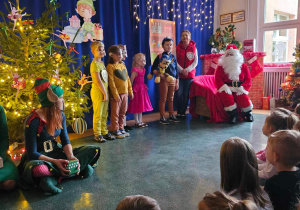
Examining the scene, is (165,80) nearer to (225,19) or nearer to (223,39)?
(223,39)

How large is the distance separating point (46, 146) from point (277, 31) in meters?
5.92

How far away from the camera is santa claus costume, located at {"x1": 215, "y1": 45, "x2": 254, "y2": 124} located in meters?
4.59

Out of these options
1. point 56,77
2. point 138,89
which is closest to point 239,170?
point 56,77

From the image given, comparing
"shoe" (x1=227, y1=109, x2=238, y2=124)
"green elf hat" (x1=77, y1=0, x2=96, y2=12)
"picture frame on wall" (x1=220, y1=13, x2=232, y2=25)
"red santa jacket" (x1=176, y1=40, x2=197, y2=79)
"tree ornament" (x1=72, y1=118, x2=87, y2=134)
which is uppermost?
"picture frame on wall" (x1=220, y1=13, x2=232, y2=25)

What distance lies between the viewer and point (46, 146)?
233cm

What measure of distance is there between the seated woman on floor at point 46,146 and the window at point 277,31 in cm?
553

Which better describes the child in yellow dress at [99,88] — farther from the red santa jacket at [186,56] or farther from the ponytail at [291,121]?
the ponytail at [291,121]

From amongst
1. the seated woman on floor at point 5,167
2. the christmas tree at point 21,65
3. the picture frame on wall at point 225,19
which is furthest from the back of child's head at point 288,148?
the picture frame on wall at point 225,19

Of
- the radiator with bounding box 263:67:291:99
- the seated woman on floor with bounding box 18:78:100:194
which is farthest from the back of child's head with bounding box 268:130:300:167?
the radiator with bounding box 263:67:291:99

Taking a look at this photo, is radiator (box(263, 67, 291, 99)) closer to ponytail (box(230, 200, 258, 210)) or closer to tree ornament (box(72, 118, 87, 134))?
tree ornament (box(72, 118, 87, 134))

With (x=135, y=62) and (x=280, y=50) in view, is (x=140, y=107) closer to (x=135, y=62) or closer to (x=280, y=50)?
(x=135, y=62)

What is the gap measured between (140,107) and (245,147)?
3.11 m

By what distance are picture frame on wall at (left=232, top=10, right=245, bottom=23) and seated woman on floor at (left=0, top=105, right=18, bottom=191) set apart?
5855 mm

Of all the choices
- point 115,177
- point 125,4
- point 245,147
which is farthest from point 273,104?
point 245,147
